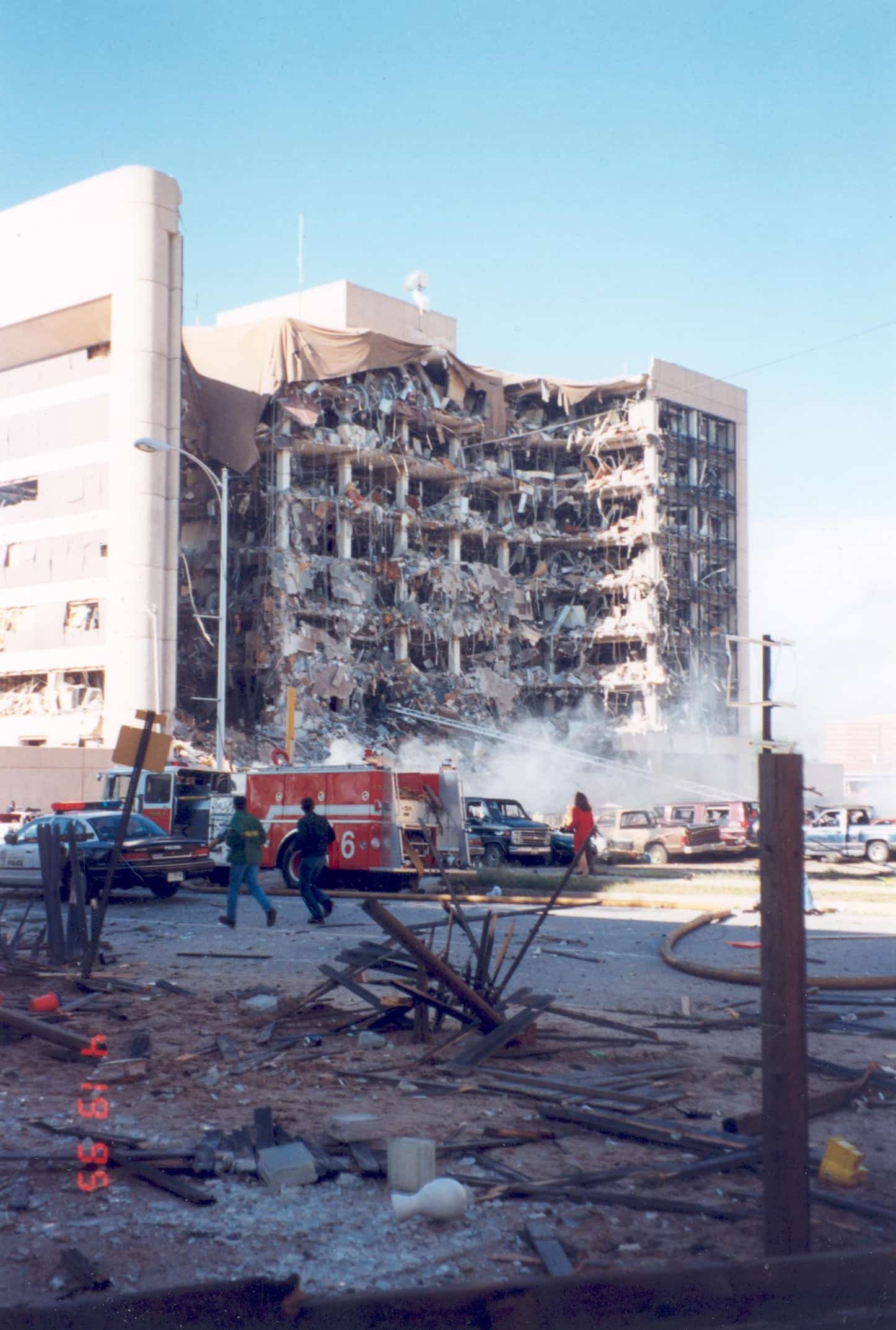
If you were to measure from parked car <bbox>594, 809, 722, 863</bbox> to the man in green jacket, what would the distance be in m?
18.3

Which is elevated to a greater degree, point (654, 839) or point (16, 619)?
point (16, 619)

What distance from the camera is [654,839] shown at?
34.6 m

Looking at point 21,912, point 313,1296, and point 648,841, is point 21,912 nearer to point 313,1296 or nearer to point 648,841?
point 313,1296

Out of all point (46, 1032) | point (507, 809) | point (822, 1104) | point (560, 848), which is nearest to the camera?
point (822, 1104)

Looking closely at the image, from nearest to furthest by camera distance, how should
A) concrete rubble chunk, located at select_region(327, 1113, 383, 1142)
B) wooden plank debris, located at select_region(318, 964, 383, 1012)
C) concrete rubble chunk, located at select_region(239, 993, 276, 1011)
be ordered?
concrete rubble chunk, located at select_region(327, 1113, 383, 1142)
wooden plank debris, located at select_region(318, 964, 383, 1012)
concrete rubble chunk, located at select_region(239, 993, 276, 1011)

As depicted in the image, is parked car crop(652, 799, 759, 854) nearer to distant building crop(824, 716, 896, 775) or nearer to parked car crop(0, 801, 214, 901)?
parked car crop(0, 801, 214, 901)

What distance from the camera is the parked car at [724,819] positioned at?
114 ft

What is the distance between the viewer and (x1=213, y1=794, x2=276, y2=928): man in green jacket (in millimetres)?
16812

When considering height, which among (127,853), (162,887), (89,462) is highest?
(89,462)

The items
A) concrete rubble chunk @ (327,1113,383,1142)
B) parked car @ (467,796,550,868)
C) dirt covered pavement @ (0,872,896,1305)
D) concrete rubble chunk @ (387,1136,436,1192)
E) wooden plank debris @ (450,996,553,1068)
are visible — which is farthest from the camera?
parked car @ (467,796,550,868)

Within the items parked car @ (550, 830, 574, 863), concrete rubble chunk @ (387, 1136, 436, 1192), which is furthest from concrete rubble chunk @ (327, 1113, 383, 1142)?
parked car @ (550, 830, 574, 863)

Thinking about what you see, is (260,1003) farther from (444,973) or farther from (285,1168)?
(285,1168)

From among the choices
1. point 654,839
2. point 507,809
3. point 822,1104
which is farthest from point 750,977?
point 654,839

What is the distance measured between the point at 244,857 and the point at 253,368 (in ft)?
137
